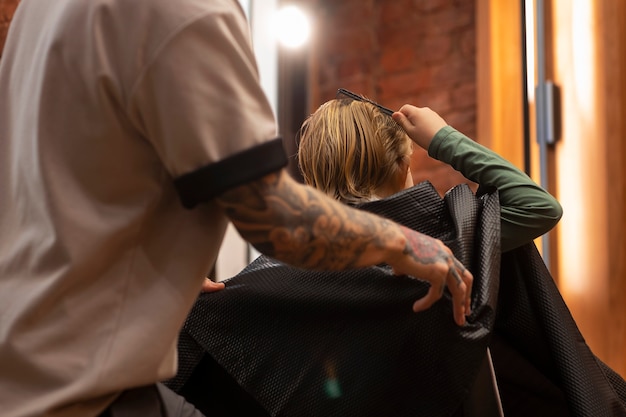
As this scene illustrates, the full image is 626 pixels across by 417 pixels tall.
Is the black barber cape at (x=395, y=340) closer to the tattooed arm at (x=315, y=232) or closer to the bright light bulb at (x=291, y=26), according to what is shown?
the tattooed arm at (x=315, y=232)

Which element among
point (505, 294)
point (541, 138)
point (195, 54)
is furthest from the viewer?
point (541, 138)

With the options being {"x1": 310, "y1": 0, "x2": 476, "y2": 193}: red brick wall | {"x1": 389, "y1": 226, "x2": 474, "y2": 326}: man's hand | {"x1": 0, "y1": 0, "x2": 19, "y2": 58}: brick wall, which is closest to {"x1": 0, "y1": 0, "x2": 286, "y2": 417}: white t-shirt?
{"x1": 389, "y1": 226, "x2": 474, "y2": 326}: man's hand

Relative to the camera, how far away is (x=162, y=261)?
813 mm

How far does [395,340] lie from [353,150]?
341 mm

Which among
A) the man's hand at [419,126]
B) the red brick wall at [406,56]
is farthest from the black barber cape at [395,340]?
the red brick wall at [406,56]

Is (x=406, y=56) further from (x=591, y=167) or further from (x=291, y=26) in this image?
(x=591, y=167)

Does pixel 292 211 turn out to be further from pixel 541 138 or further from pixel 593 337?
pixel 541 138

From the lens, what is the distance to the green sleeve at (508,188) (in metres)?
1.28

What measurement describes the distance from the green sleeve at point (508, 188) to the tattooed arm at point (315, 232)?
0.44 m

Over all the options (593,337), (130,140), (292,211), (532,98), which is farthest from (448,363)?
(532,98)

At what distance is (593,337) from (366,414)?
36.1 inches

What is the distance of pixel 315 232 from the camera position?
812 millimetres

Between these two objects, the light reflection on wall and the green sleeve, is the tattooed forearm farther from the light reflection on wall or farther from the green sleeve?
the light reflection on wall

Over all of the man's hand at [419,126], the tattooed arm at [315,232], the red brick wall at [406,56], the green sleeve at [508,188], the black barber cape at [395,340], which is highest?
the tattooed arm at [315,232]
